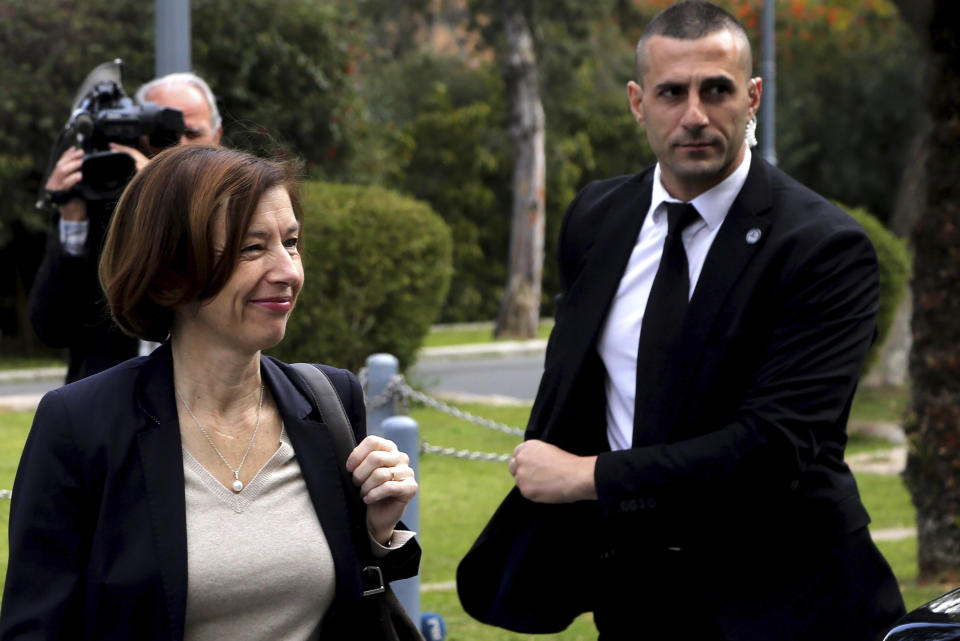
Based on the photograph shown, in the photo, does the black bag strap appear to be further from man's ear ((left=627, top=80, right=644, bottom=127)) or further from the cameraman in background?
the cameraman in background

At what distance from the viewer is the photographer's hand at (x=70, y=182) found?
409 cm

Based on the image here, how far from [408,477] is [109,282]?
65 cm

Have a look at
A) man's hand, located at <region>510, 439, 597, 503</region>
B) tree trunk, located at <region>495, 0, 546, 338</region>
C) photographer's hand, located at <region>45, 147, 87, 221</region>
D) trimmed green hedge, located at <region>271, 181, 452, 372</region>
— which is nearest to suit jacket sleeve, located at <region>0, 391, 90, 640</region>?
man's hand, located at <region>510, 439, 597, 503</region>

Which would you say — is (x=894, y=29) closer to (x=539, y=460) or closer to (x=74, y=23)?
(x=74, y=23)

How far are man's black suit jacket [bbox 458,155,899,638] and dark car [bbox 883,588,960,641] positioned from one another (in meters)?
0.10

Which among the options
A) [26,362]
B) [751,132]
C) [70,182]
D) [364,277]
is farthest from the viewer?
[26,362]

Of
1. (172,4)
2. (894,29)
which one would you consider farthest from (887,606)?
(894,29)

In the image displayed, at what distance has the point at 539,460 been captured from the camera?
9.72 feet

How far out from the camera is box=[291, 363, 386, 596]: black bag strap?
99.3 inches

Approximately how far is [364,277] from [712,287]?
9498 millimetres

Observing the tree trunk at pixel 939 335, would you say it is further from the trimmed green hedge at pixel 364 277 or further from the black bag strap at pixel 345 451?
the trimmed green hedge at pixel 364 277

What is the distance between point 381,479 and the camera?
246cm

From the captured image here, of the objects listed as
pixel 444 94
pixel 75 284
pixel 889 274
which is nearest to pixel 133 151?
pixel 75 284

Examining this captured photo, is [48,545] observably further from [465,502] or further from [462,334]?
[462,334]
